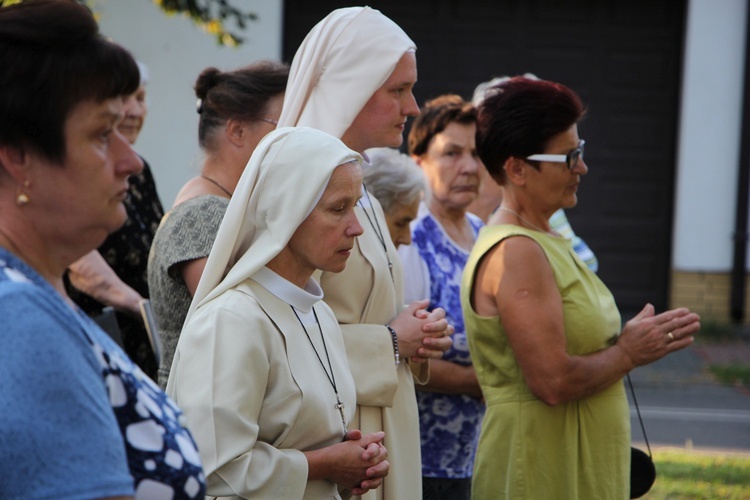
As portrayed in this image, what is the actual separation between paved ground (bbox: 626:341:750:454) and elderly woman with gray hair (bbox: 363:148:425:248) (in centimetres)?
405

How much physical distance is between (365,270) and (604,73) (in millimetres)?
9676

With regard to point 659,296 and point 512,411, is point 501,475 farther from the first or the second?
point 659,296

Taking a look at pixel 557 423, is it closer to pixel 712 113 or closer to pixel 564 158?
pixel 564 158

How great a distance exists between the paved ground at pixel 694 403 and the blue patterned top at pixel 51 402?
6.27m

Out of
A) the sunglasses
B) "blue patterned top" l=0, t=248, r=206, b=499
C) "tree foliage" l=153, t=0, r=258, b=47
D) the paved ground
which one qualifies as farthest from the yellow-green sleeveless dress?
the paved ground

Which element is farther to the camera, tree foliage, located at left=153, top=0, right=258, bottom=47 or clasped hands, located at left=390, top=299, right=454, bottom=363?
tree foliage, located at left=153, top=0, right=258, bottom=47

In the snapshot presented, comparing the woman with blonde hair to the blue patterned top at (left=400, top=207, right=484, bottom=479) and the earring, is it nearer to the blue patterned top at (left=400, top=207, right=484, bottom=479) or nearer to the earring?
the blue patterned top at (left=400, top=207, right=484, bottom=479)

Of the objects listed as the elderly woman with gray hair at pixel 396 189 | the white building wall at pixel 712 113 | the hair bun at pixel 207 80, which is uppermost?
the hair bun at pixel 207 80

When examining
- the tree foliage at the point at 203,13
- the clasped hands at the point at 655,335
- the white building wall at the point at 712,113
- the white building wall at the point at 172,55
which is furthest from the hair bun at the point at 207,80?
the white building wall at the point at 712,113

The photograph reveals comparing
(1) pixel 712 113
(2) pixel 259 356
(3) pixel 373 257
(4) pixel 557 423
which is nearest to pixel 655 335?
(4) pixel 557 423

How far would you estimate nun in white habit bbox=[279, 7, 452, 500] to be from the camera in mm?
2893

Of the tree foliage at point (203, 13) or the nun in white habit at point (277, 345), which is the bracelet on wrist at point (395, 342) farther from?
the tree foliage at point (203, 13)

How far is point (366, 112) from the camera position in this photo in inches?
125

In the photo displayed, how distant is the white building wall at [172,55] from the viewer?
38.4 feet
